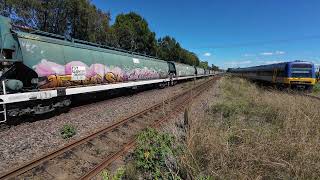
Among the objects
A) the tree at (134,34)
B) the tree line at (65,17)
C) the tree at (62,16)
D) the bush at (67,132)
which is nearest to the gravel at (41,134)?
the bush at (67,132)

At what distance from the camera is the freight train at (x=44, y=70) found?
905 centimetres

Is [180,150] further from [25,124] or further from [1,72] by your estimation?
[1,72]

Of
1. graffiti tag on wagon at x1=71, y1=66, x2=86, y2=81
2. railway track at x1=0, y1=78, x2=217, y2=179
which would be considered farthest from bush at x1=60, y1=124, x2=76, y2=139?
graffiti tag on wagon at x1=71, y1=66, x2=86, y2=81

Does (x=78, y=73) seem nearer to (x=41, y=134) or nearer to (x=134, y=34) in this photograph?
(x=41, y=134)

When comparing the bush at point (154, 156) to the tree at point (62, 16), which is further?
the tree at point (62, 16)

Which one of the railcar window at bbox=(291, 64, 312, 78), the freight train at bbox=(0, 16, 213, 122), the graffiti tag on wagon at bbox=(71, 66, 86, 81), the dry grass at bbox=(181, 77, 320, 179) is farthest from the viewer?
the railcar window at bbox=(291, 64, 312, 78)

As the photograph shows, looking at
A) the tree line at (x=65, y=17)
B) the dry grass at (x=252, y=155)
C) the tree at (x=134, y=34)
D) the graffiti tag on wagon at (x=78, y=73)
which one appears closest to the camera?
the dry grass at (x=252, y=155)

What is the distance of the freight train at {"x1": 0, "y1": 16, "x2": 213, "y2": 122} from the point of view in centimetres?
905

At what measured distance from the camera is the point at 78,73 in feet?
41.0

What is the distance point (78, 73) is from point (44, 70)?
2263 millimetres

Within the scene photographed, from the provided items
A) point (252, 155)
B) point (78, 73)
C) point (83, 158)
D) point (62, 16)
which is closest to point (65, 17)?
point (62, 16)

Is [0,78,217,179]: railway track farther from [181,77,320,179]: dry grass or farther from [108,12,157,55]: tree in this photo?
[108,12,157,55]: tree

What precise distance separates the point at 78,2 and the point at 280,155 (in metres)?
31.5

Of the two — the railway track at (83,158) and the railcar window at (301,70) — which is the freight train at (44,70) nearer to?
the railway track at (83,158)
